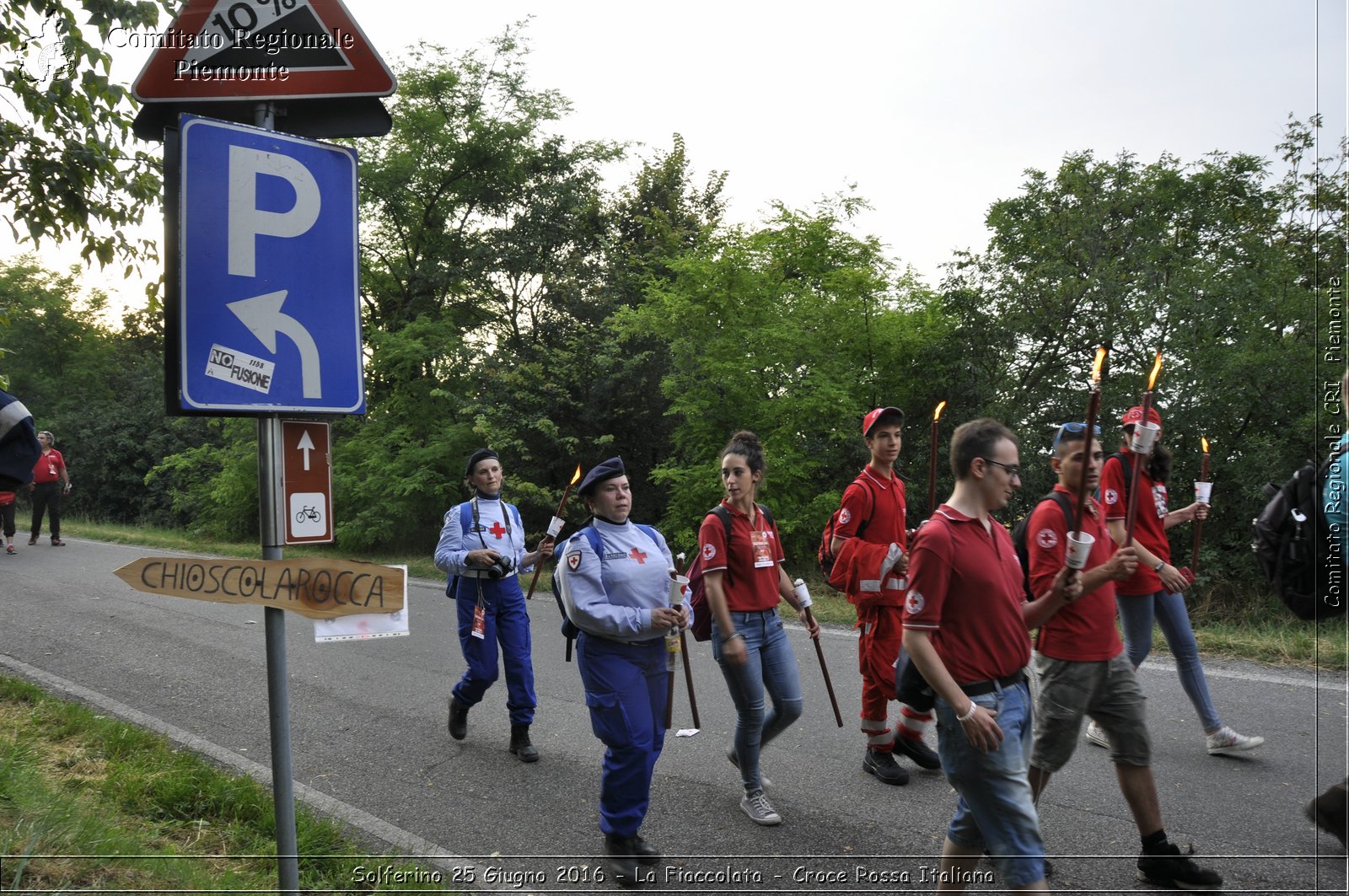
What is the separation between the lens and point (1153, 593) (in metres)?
4.95

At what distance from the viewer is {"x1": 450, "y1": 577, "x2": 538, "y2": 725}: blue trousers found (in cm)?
561

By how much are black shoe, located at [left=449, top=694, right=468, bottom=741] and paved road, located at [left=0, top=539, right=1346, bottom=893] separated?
0.21ft

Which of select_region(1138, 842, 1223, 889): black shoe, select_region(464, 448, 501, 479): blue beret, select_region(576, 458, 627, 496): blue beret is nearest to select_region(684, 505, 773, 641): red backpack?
select_region(576, 458, 627, 496): blue beret

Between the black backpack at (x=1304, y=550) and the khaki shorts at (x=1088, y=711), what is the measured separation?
2.43 feet

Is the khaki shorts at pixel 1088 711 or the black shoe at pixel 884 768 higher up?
the khaki shorts at pixel 1088 711

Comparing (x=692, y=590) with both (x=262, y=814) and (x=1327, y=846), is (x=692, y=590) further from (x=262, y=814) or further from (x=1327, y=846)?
(x=1327, y=846)

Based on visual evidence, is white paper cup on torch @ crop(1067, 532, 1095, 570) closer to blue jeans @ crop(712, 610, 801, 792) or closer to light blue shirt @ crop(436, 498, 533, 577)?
blue jeans @ crop(712, 610, 801, 792)

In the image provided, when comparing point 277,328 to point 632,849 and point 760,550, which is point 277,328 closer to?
point 632,849

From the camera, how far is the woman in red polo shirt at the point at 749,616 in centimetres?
452

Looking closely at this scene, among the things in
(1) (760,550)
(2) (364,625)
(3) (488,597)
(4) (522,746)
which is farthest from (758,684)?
(2) (364,625)

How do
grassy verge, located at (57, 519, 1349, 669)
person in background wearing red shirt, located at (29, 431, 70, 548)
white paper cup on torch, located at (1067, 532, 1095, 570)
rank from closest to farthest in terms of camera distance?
1. white paper cup on torch, located at (1067, 532, 1095, 570)
2. grassy verge, located at (57, 519, 1349, 669)
3. person in background wearing red shirt, located at (29, 431, 70, 548)

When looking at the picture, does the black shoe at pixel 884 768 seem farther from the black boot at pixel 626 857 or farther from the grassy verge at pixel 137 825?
the grassy verge at pixel 137 825

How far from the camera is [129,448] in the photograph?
30516mm

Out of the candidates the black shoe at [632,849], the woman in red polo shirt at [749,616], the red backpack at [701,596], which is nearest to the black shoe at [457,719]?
the red backpack at [701,596]
